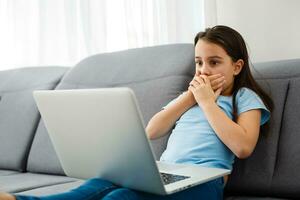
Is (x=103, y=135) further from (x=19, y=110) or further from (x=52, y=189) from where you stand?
(x=19, y=110)

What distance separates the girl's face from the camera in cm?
150

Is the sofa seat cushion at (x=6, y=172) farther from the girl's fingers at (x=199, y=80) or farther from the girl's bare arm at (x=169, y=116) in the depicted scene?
the girl's fingers at (x=199, y=80)

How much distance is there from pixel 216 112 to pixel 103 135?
44 centimetres

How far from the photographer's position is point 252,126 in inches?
53.6

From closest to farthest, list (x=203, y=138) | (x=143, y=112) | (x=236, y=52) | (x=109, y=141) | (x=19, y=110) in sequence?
1. (x=109, y=141)
2. (x=203, y=138)
3. (x=236, y=52)
4. (x=143, y=112)
5. (x=19, y=110)

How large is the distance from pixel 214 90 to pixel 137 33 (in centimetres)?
107

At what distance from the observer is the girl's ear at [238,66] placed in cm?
154

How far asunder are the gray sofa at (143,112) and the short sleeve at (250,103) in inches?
1.9

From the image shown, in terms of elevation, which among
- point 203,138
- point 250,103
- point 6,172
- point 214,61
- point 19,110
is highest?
point 214,61

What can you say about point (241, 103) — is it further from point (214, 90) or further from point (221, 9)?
point (221, 9)

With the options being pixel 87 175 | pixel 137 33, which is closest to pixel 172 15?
pixel 137 33

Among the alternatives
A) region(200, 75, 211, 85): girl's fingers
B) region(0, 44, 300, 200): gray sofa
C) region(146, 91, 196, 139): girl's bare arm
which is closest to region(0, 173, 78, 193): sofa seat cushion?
region(0, 44, 300, 200): gray sofa

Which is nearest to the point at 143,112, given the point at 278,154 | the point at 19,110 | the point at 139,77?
the point at 139,77

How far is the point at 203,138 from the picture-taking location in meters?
1.43
